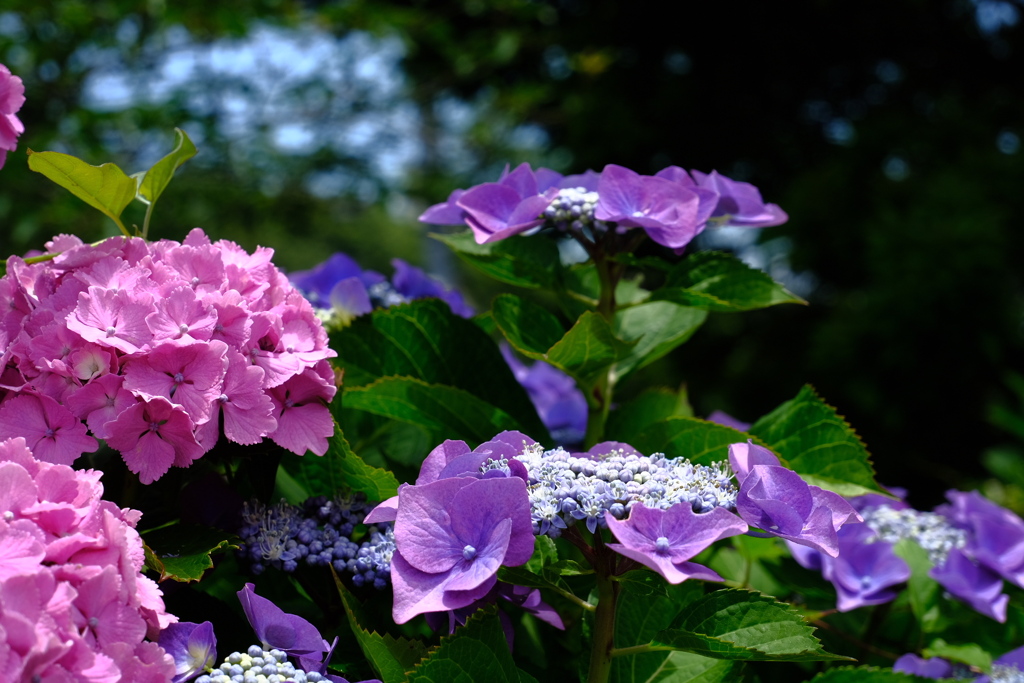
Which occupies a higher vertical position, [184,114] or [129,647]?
[129,647]

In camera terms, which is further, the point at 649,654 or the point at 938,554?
the point at 938,554

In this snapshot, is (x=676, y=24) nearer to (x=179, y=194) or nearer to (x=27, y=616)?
(x=179, y=194)

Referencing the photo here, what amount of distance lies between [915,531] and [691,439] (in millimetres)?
403

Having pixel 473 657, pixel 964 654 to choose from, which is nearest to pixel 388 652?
pixel 473 657

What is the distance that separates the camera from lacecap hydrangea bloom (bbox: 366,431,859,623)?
0.55m

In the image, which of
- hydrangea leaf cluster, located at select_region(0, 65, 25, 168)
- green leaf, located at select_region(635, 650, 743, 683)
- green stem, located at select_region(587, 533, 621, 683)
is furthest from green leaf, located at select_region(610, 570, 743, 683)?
hydrangea leaf cluster, located at select_region(0, 65, 25, 168)

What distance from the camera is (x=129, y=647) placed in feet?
1.66

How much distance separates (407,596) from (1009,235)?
505 cm

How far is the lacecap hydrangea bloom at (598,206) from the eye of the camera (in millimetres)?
824


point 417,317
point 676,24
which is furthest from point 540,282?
point 676,24

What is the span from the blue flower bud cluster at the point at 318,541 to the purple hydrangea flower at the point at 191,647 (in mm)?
109

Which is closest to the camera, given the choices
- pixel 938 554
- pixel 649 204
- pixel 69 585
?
pixel 69 585

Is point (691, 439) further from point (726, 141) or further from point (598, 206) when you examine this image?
point (726, 141)

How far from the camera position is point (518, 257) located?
92cm
